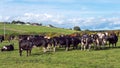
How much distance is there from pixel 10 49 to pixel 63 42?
652cm

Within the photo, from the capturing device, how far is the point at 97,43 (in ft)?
138

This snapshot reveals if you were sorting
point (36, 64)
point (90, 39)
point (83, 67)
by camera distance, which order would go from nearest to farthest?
point (83, 67) → point (36, 64) → point (90, 39)

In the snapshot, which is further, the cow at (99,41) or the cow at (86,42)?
the cow at (99,41)

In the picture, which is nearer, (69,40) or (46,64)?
(46,64)

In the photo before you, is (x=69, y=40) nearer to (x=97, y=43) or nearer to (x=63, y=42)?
(x=63, y=42)

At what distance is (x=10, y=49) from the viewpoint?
136 ft

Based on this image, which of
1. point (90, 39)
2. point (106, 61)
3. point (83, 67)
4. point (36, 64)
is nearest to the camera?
point (83, 67)

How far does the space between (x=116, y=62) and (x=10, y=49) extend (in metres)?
17.6

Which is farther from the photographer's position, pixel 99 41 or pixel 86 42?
pixel 99 41

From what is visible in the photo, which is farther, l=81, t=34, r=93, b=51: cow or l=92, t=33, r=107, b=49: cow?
l=92, t=33, r=107, b=49: cow

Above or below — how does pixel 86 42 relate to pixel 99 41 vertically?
above

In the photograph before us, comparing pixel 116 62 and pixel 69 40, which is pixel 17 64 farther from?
pixel 69 40

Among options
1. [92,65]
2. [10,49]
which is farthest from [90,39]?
[92,65]

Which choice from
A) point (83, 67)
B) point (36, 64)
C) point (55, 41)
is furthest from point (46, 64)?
point (55, 41)
